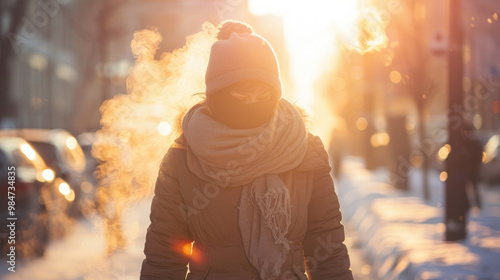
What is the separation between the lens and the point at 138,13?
50938 mm

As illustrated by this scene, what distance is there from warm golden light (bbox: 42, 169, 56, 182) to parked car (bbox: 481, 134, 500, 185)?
13.2m

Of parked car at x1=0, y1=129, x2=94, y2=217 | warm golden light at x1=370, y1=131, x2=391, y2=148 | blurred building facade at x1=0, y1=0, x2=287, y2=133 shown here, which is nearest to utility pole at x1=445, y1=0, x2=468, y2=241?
parked car at x1=0, y1=129, x2=94, y2=217

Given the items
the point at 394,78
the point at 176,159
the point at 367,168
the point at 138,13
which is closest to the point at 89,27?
the point at 138,13

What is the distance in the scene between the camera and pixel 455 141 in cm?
995

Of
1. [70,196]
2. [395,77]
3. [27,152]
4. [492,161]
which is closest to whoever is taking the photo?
[27,152]

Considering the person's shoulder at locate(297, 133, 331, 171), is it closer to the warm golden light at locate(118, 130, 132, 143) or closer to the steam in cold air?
the steam in cold air

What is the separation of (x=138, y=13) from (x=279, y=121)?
48.9m

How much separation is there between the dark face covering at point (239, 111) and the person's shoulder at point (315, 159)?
21cm

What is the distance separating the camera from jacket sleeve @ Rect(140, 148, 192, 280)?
3.05 meters

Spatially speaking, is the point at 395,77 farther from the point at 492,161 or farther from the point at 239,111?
→ the point at 239,111

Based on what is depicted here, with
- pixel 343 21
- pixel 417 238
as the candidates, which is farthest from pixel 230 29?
pixel 417 238

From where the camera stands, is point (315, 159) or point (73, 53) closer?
point (315, 159)

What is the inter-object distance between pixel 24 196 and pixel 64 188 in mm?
2541

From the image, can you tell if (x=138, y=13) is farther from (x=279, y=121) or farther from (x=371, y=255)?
(x=279, y=121)
